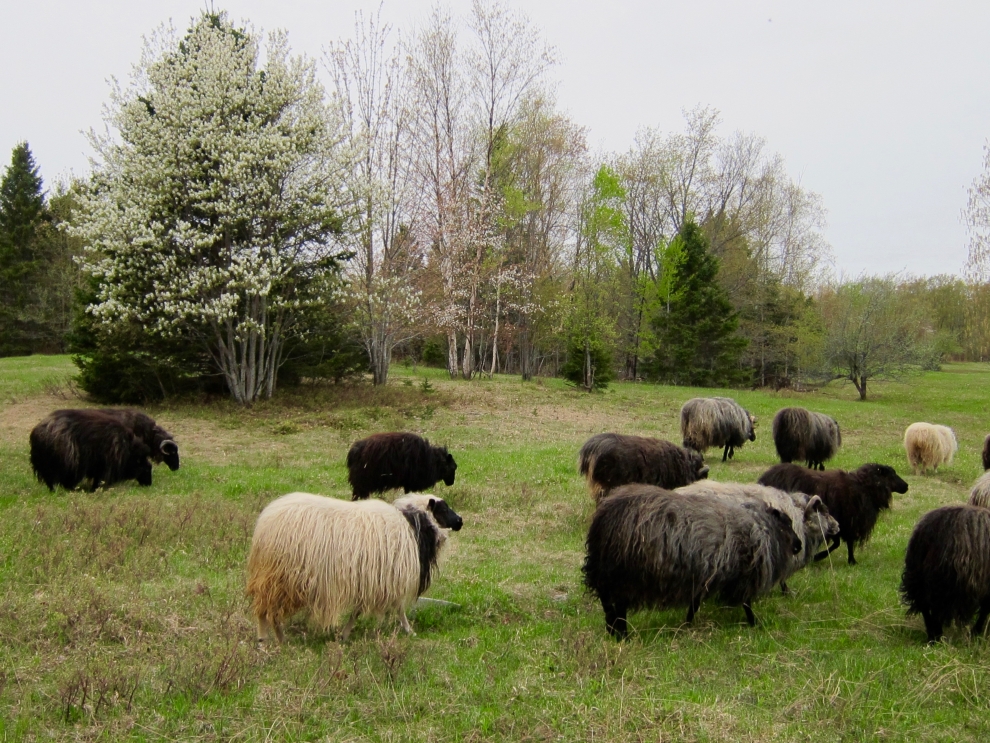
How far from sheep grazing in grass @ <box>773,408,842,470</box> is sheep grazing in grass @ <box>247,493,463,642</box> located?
11.8 meters

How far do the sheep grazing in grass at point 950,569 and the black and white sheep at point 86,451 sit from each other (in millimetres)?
11886

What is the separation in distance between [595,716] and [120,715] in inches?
113

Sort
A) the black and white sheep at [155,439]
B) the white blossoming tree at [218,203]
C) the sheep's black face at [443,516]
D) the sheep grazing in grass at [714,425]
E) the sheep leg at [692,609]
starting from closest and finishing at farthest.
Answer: the sheep leg at [692,609] < the sheep's black face at [443,516] < the black and white sheep at [155,439] < the sheep grazing in grass at [714,425] < the white blossoming tree at [218,203]

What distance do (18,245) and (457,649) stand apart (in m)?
51.7

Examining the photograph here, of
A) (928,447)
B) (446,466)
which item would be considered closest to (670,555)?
(446,466)

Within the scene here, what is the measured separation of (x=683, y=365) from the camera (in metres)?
42.0

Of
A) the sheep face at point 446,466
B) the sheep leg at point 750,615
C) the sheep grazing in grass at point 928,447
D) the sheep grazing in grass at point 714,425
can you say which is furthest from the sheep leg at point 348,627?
the sheep grazing in grass at point 928,447

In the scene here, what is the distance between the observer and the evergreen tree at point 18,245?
44.2 metres

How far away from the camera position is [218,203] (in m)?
20.4

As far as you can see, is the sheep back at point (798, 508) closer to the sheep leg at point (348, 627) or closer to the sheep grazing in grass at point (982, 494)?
the sheep grazing in grass at point (982, 494)

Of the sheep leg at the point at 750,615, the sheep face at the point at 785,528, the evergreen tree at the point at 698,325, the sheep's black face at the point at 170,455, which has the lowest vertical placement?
the sheep leg at the point at 750,615

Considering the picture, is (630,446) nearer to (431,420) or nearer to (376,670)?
(376,670)

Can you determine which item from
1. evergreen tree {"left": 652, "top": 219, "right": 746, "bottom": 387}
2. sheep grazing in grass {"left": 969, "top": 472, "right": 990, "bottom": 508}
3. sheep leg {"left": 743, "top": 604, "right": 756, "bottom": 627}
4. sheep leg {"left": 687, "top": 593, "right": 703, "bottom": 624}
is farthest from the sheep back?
evergreen tree {"left": 652, "top": 219, "right": 746, "bottom": 387}

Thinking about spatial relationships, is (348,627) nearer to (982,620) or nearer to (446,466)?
(982,620)
